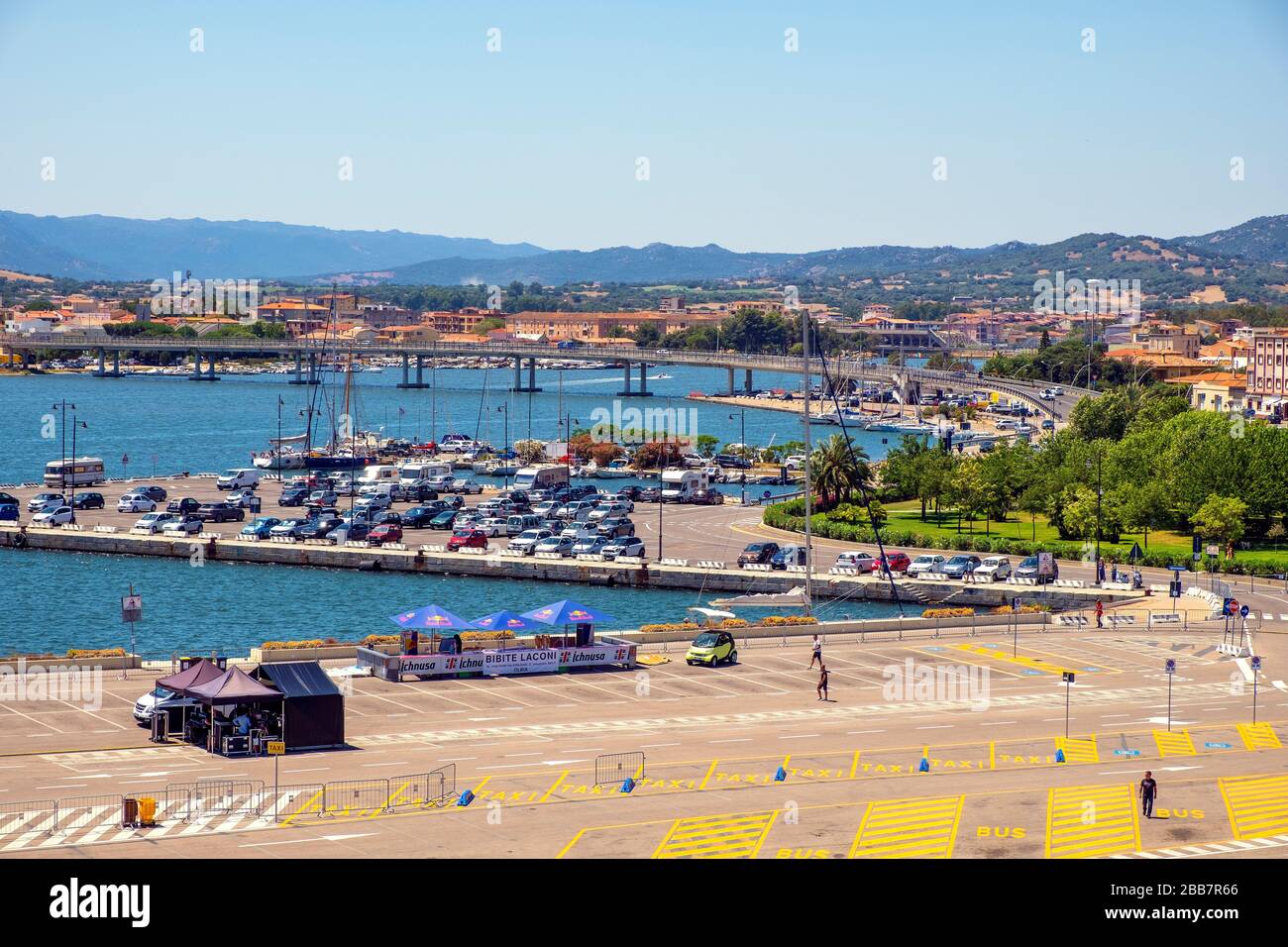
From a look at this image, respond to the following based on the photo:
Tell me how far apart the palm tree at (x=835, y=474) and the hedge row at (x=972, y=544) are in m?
1.40

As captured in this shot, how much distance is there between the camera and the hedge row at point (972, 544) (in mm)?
62500

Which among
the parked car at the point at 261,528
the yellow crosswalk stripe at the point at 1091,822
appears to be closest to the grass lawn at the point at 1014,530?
the parked car at the point at 261,528

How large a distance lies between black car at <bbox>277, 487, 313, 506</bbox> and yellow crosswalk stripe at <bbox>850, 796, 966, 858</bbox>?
60.1 m

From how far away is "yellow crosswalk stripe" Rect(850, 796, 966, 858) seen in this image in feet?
85.0

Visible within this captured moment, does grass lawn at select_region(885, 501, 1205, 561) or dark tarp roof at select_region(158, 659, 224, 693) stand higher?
dark tarp roof at select_region(158, 659, 224, 693)

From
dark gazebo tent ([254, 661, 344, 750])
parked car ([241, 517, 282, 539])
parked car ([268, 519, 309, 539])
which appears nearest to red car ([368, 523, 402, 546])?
parked car ([268, 519, 309, 539])

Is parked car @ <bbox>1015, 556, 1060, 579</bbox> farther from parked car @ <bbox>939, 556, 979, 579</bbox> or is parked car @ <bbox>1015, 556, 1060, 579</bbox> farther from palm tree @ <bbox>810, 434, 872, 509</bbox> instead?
palm tree @ <bbox>810, 434, 872, 509</bbox>

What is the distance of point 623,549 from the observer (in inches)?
2753

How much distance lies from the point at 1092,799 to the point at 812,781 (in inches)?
189

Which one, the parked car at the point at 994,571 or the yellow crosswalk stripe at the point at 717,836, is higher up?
the yellow crosswalk stripe at the point at 717,836

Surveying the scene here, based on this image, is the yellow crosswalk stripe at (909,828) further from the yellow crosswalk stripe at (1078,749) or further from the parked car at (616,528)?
the parked car at (616,528)

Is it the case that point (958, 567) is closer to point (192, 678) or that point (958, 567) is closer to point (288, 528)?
point (288, 528)
